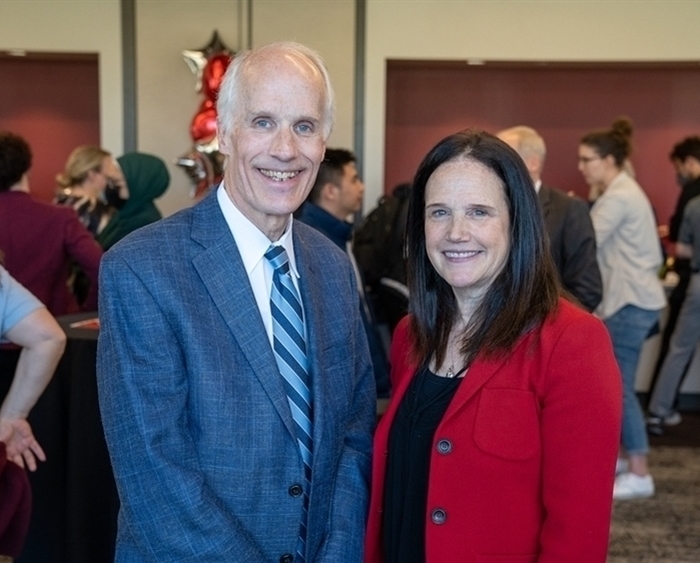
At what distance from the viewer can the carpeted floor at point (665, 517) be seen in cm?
349

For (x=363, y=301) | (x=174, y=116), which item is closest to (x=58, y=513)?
(x=363, y=301)

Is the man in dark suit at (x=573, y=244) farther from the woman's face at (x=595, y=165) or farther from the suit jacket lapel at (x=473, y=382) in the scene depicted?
the suit jacket lapel at (x=473, y=382)

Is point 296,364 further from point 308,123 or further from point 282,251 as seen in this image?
point 308,123

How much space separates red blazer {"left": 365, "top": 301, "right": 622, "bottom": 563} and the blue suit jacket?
0.22m

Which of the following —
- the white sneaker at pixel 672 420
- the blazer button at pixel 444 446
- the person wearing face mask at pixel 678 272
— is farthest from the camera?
the white sneaker at pixel 672 420

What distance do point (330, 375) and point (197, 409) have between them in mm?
275

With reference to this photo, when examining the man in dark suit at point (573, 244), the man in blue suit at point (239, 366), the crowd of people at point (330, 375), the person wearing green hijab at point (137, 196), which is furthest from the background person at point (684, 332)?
the man in blue suit at point (239, 366)

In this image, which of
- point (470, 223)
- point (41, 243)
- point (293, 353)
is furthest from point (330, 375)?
point (41, 243)

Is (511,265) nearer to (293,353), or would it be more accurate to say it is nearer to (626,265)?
(293,353)

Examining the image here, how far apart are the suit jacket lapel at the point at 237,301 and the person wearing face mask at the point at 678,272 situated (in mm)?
4160

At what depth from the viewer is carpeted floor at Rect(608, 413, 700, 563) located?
3.49m

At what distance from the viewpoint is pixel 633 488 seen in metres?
4.10

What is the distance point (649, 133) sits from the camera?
664 centimetres

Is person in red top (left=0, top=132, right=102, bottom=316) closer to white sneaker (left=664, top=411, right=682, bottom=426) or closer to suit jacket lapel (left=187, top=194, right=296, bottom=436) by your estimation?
suit jacket lapel (left=187, top=194, right=296, bottom=436)
